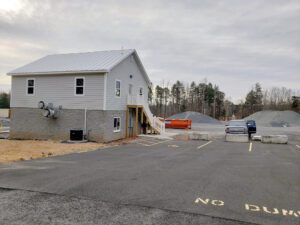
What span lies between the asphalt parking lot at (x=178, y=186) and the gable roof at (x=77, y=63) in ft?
34.7

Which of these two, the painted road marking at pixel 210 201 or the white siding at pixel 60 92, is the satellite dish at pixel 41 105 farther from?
the painted road marking at pixel 210 201

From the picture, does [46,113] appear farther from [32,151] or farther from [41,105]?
[32,151]

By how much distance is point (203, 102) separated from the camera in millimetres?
85938

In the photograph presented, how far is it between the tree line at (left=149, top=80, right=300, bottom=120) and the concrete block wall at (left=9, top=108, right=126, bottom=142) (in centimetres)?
5997

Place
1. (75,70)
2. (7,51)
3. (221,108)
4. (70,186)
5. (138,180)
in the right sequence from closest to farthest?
(70,186) → (138,180) → (75,70) → (7,51) → (221,108)

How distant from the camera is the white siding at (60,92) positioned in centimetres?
2047

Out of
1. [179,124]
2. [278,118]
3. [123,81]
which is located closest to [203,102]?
[278,118]

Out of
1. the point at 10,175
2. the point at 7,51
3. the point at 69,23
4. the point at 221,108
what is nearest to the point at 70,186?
the point at 10,175

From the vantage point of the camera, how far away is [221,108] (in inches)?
3506

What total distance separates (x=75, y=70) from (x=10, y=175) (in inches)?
524

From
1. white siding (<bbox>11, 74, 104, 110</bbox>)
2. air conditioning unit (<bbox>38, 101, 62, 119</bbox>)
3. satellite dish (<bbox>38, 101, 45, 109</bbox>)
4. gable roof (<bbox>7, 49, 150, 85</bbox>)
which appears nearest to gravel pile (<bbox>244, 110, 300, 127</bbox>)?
gable roof (<bbox>7, 49, 150, 85</bbox>)

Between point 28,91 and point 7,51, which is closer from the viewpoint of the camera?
point 28,91

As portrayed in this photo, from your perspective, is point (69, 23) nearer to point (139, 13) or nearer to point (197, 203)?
point (139, 13)

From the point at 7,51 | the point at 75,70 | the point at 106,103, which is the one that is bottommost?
the point at 106,103
